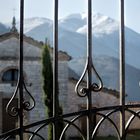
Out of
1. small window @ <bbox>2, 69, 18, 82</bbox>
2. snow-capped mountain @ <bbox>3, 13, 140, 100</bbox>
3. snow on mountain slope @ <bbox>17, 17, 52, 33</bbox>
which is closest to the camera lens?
snow on mountain slope @ <bbox>17, 17, 52, 33</bbox>

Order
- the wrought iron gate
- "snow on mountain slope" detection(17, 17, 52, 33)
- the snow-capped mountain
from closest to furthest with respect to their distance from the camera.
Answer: the wrought iron gate < "snow on mountain slope" detection(17, 17, 52, 33) < the snow-capped mountain

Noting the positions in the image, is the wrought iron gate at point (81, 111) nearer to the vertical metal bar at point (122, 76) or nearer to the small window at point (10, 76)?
the vertical metal bar at point (122, 76)

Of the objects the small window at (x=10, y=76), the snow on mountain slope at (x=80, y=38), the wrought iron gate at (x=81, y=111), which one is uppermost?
the snow on mountain slope at (x=80, y=38)

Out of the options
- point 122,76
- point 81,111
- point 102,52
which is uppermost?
point 102,52

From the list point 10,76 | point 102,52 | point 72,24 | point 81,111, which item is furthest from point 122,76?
point 102,52

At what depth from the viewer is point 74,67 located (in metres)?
15.7

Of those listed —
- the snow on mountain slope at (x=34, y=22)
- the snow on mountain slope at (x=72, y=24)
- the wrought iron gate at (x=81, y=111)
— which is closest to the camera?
the wrought iron gate at (x=81, y=111)

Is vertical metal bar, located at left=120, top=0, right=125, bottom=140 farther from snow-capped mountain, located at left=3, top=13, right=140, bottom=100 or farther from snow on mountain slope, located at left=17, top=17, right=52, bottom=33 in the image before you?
snow-capped mountain, located at left=3, top=13, right=140, bottom=100

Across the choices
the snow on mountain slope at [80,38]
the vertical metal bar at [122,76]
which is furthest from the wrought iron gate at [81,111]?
the snow on mountain slope at [80,38]

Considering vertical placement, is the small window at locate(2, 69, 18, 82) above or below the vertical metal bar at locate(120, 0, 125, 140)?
above

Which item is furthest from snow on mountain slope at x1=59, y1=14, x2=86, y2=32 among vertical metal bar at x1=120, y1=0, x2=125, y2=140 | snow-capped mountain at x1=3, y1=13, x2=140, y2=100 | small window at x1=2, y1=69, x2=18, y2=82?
vertical metal bar at x1=120, y1=0, x2=125, y2=140

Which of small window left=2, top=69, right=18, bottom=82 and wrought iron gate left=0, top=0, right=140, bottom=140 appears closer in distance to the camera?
wrought iron gate left=0, top=0, right=140, bottom=140

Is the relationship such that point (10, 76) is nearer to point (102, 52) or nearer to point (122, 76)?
point (102, 52)

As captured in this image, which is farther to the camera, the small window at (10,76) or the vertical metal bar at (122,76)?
the small window at (10,76)
